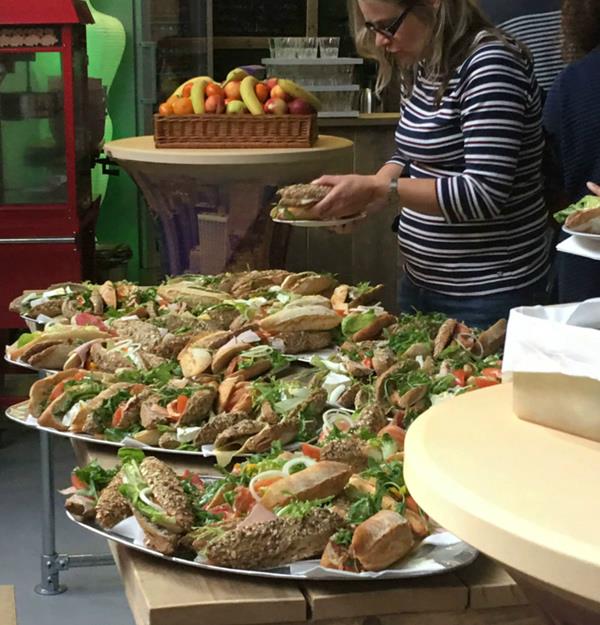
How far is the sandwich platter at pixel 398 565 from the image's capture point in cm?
136

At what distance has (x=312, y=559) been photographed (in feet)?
4.62

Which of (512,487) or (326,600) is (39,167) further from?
(512,487)

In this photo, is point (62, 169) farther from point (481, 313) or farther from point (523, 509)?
point (523, 509)

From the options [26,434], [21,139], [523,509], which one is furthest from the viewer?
[26,434]

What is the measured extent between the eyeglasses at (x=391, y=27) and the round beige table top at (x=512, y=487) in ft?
5.63

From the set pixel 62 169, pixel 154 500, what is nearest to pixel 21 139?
pixel 62 169

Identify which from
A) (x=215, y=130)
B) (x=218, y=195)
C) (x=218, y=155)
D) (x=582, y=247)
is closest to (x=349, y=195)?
(x=582, y=247)

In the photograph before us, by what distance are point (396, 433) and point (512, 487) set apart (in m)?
0.83

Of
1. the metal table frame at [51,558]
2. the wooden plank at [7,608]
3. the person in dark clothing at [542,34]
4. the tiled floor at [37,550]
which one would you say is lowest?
the tiled floor at [37,550]

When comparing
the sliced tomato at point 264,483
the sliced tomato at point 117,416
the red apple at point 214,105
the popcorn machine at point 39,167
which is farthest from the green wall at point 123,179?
the sliced tomato at point 264,483

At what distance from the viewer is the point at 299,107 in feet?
14.1

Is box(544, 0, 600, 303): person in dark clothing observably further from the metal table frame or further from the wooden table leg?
the wooden table leg

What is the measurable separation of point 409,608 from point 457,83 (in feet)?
5.05

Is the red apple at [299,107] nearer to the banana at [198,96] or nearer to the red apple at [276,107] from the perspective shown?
the red apple at [276,107]
